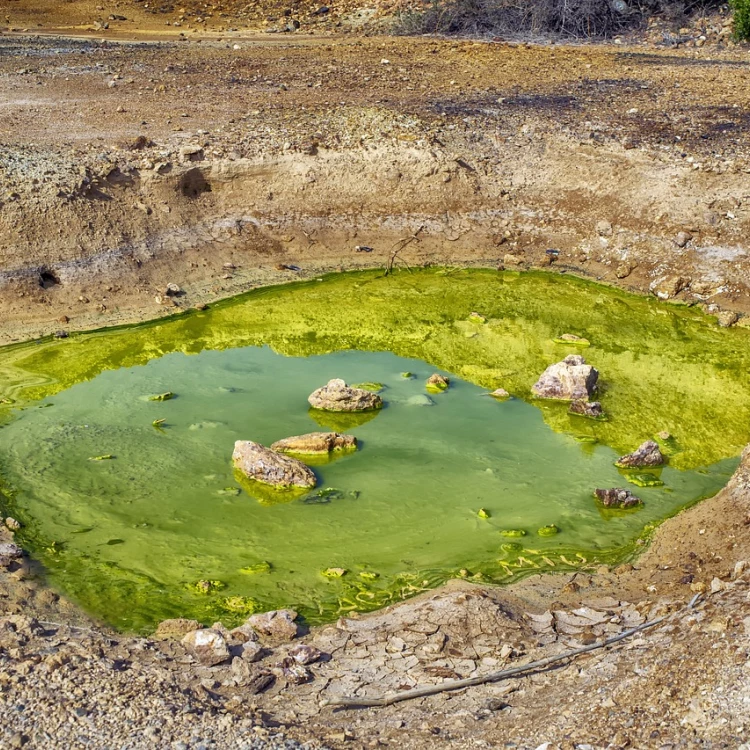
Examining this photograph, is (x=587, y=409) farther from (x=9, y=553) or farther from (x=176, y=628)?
(x=9, y=553)

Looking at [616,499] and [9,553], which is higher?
[9,553]

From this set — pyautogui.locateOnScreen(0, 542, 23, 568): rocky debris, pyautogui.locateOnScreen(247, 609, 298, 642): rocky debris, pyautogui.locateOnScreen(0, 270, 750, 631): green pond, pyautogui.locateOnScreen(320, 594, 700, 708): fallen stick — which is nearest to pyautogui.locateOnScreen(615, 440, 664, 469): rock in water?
pyautogui.locateOnScreen(0, 270, 750, 631): green pond

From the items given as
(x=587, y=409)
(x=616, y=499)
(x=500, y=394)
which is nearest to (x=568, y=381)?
(x=587, y=409)

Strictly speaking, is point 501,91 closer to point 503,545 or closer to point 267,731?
point 503,545

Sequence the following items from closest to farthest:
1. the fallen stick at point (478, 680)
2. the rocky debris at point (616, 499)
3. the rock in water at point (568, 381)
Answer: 1. the fallen stick at point (478, 680)
2. the rocky debris at point (616, 499)
3. the rock in water at point (568, 381)

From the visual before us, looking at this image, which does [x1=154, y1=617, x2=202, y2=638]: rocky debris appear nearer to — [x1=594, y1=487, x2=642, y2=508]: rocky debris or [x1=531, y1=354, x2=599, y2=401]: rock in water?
[x1=594, y1=487, x2=642, y2=508]: rocky debris

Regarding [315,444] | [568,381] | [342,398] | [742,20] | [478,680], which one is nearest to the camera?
[478,680]

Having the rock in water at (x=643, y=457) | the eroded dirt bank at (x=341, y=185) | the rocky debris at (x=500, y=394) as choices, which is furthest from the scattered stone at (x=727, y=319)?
the rock in water at (x=643, y=457)

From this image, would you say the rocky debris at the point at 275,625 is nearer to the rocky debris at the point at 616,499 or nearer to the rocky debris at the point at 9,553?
the rocky debris at the point at 9,553
